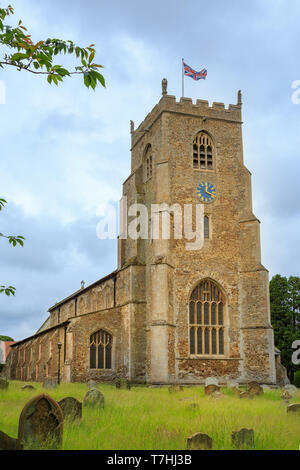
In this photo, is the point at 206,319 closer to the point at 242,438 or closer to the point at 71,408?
the point at 71,408

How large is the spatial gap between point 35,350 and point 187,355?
15.5 m

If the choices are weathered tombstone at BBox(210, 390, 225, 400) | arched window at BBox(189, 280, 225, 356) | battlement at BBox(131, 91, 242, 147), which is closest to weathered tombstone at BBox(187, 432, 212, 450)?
weathered tombstone at BBox(210, 390, 225, 400)

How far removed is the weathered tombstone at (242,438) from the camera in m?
9.80

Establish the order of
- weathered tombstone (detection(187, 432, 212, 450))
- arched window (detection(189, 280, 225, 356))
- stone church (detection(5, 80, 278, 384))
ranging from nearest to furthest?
weathered tombstone (detection(187, 432, 212, 450))
stone church (detection(5, 80, 278, 384))
arched window (detection(189, 280, 225, 356))

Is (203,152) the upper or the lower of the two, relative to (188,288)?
upper

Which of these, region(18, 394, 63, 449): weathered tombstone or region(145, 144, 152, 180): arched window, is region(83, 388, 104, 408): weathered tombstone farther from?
region(145, 144, 152, 180): arched window

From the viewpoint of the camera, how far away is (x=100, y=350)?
29.4 metres

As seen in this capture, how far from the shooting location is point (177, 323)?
2780 centimetres

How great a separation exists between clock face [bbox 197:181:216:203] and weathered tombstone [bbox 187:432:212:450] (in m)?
21.4

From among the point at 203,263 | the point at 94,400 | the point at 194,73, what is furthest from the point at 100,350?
the point at 194,73

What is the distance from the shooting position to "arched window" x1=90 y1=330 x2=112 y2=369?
2908cm

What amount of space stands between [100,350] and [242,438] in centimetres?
2026

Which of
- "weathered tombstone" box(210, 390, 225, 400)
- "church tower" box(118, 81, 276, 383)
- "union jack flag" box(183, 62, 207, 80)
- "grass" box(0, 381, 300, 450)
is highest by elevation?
"union jack flag" box(183, 62, 207, 80)
